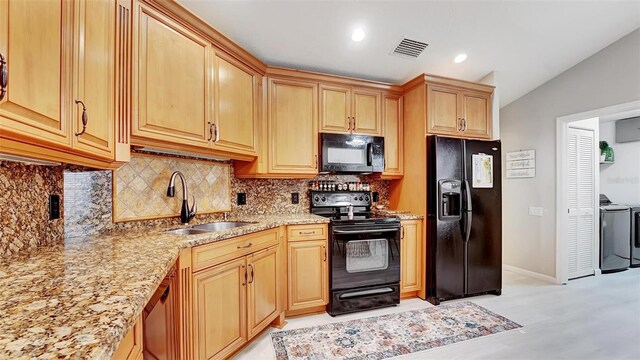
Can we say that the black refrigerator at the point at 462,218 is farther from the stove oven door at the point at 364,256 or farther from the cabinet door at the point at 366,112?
the cabinet door at the point at 366,112

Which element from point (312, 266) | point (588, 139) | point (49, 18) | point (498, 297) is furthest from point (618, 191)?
point (49, 18)

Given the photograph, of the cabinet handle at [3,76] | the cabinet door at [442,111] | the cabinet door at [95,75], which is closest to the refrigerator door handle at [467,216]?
the cabinet door at [442,111]

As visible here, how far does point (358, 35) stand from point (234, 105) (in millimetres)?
1294

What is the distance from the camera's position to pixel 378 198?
11.2 ft

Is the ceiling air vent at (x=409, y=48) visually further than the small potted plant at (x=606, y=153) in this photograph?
No

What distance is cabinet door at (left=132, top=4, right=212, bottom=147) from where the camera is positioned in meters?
1.66

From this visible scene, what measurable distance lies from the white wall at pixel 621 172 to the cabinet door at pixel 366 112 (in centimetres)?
446

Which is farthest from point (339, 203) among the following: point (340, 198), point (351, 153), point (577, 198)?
point (577, 198)

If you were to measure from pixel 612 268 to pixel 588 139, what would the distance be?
1806 mm

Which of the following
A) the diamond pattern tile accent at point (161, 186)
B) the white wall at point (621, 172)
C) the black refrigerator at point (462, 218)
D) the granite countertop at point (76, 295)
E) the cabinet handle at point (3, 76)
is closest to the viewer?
the granite countertop at point (76, 295)

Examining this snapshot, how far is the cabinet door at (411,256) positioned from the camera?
9.39 ft

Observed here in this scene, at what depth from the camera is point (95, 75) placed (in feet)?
3.81

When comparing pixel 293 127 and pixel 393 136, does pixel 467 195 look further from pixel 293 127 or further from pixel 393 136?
pixel 293 127

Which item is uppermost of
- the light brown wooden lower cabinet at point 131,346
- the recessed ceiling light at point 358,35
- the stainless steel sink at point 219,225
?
the recessed ceiling light at point 358,35
